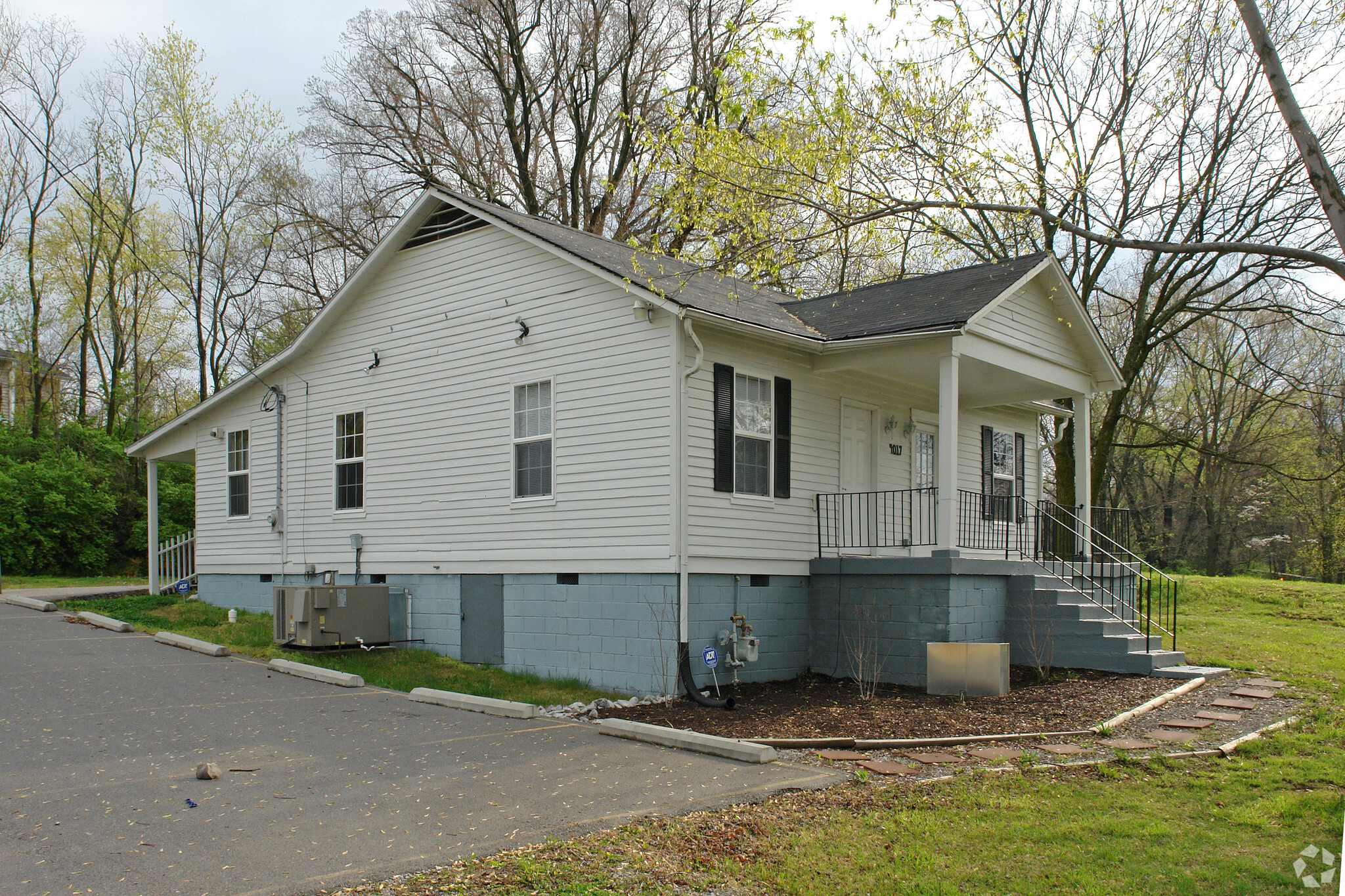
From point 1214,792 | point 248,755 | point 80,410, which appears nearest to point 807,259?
point 1214,792

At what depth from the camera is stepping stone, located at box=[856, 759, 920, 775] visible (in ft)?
23.7

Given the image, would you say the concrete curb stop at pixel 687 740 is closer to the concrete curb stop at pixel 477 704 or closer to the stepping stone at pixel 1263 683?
the concrete curb stop at pixel 477 704

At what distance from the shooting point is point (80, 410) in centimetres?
3166

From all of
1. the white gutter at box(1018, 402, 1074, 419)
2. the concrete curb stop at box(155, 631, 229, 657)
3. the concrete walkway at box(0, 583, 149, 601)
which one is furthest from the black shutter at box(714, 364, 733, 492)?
the concrete walkway at box(0, 583, 149, 601)

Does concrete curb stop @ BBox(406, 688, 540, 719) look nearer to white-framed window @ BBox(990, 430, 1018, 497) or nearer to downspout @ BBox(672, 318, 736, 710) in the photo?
downspout @ BBox(672, 318, 736, 710)

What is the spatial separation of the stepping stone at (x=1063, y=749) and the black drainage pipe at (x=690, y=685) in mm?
3232

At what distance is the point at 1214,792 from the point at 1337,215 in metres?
3.71

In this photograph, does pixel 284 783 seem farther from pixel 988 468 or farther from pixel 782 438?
pixel 988 468

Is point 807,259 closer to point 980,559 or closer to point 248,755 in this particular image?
point 980,559

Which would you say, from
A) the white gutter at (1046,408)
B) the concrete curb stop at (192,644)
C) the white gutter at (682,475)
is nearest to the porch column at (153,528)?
the concrete curb stop at (192,644)

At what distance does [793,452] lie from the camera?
40.3ft

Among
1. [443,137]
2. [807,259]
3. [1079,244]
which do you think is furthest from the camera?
[443,137]

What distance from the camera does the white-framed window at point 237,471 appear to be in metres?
16.5

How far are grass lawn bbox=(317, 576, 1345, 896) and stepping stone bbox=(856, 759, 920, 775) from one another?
1.38ft
